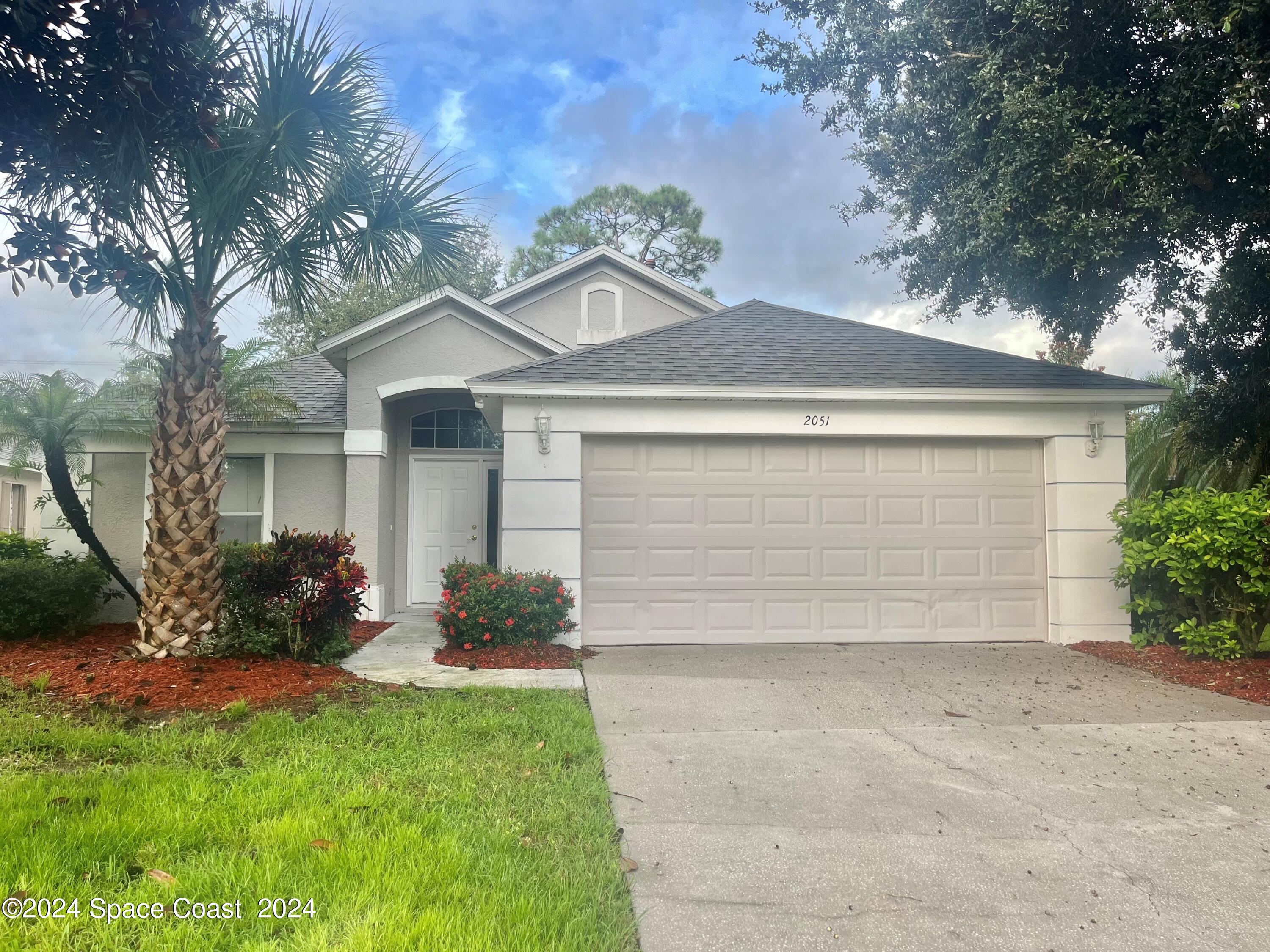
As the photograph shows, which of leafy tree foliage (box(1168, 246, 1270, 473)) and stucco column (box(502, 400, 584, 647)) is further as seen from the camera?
leafy tree foliage (box(1168, 246, 1270, 473))

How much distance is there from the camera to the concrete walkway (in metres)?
6.89

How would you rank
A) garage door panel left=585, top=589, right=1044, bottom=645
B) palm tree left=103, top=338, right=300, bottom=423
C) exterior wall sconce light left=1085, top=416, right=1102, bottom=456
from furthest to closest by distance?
palm tree left=103, top=338, right=300, bottom=423
exterior wall sconce light left=1085, top=416, right=1102, bottom=456
garage door panel left=585, top=589, right=1044, bottom=645

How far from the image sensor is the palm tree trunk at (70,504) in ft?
31.9

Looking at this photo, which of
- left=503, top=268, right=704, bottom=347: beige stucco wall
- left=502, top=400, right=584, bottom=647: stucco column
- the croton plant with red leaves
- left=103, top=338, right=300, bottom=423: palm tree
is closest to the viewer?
the croton plant with red leaves

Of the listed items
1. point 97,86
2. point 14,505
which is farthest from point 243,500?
point 14,505

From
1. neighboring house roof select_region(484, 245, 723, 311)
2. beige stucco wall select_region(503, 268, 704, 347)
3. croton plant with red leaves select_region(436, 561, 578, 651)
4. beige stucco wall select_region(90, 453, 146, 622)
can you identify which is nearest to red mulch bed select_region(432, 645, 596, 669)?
croton plant with red leaves select_region(436, 561, 578, 651)

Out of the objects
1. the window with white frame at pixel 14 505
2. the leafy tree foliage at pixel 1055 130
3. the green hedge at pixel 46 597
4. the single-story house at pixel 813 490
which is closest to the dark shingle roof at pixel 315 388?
the green hedge at pixel 46 597

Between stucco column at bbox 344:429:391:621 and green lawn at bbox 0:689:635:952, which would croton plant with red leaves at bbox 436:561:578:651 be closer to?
green lawn at bbox 0:689:635:952

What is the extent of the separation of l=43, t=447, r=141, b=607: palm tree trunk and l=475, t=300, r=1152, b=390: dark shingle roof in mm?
5334

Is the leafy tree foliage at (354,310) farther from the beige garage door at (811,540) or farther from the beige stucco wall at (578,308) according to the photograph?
the beige garage door at (811,540)

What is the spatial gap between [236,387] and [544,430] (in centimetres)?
479

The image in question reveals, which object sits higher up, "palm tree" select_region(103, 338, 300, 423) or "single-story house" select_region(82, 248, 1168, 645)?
"palm tree" select_region(103, 338, 300, 423)

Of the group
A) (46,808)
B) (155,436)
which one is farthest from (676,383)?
(46,808)

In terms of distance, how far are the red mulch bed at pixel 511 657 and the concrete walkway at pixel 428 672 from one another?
11cm
